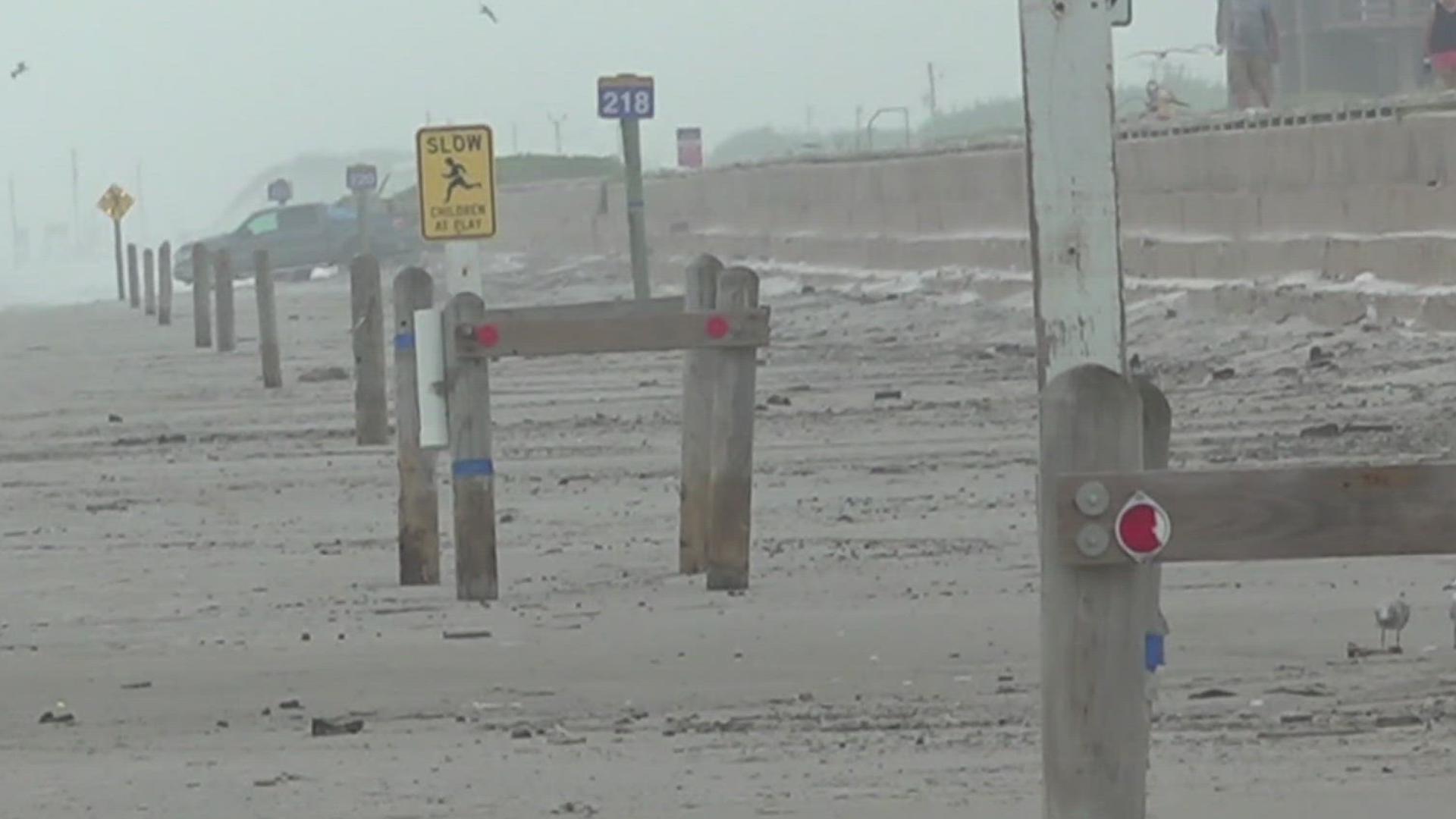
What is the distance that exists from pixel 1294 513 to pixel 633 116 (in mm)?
21807

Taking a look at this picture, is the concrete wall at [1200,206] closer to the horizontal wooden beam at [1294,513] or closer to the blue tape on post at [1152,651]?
the blue tape on post at [1152,651]

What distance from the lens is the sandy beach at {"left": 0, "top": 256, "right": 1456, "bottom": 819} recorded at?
791cm

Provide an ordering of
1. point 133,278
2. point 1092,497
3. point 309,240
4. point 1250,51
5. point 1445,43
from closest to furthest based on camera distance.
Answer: point 1092,497 < point 1445,43 < point 1250,51 < point 133,278 < point 309,240

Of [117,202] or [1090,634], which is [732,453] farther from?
[117,202]

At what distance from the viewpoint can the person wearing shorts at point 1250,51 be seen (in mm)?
31656

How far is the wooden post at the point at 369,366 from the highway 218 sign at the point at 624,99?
7.68 metres

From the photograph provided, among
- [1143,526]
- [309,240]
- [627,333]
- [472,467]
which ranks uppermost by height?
[309,240]

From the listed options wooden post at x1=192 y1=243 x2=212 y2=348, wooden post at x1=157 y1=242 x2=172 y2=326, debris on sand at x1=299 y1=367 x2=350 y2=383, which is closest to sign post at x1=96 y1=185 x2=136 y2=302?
wooden post at x1=157 y1=242 x2=172 y2=326

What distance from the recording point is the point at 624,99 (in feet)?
88.2

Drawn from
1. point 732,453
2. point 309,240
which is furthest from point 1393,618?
point 309,240

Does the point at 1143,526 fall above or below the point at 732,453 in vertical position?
above

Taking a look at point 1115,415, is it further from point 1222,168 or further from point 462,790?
point 1222,168

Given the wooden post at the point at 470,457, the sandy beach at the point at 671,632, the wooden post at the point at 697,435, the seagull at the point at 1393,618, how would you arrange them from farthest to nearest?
the wooden post at the point at 697,435
the wooden post at the point at 470,457
the seagull at the point at 1393,618
the sandy beach at the point at 671,632

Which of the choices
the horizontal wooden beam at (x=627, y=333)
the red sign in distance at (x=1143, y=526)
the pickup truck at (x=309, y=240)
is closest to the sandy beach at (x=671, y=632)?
the horizontal wooden beam at (x=627, y=333)
